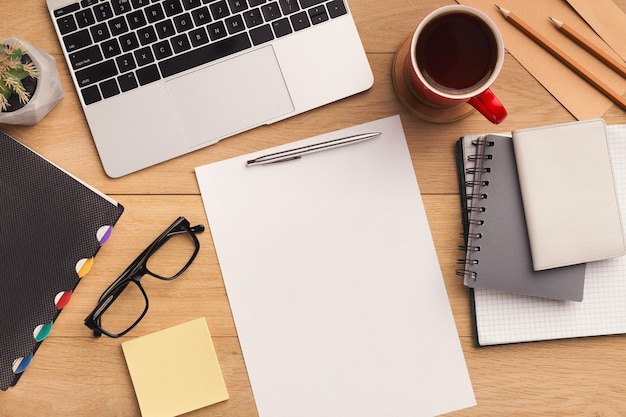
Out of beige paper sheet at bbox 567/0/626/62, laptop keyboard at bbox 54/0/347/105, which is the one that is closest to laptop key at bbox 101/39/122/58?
laptop keyboard at bbox 54/0/347/105

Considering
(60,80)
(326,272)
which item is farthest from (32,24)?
(326,272)

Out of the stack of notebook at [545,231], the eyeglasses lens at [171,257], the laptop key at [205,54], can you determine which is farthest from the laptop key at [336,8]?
the eyeglasses lens at [171,257]

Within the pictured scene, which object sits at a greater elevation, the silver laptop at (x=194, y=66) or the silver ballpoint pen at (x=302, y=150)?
the silver laptop at (x=194, y=66)

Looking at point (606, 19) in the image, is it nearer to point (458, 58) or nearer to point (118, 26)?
point (458, 58)

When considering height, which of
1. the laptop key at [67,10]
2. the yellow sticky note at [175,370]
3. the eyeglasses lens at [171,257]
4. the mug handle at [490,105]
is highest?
the laptop key at [67,10]

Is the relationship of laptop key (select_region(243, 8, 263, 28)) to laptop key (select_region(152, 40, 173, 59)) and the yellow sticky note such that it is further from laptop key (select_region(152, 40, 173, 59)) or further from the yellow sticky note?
the yellow sticky note

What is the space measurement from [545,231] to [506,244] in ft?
0.16

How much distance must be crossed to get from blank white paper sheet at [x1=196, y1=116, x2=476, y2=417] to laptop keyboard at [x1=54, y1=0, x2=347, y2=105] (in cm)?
14

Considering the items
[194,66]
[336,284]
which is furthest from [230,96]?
[336,284]

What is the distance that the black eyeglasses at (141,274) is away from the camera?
70 centimetres

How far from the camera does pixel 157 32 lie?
0.68 m

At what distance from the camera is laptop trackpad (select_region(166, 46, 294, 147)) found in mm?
692

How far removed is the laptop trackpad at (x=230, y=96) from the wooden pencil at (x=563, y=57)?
302 mm

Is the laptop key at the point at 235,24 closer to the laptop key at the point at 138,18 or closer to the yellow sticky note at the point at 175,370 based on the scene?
the laptop key at the point at 138,18
